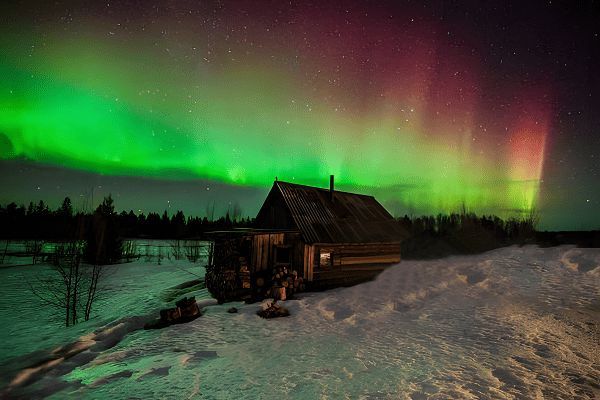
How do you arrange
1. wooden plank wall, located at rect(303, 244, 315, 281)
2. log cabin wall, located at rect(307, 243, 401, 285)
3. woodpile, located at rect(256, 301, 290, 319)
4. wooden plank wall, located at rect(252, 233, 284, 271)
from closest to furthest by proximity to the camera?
woodpile, located at rect(256, 301, 290, 319), wooden plank wall, located at rect(252, 233, 284, 271), wooden plank wall, located at rect(303, 244, 315, 281), log cabin wall, located at rect(307, 243, 401, 285)

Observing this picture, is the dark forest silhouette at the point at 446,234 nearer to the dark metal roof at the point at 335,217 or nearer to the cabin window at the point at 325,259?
the dark metal roof at the point at 335,217

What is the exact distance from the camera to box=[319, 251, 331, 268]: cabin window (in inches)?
709

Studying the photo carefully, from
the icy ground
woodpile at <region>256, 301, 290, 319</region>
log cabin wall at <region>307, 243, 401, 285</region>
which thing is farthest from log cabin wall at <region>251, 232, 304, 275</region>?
woodpile at <region>256, 301, 290, 319</region>

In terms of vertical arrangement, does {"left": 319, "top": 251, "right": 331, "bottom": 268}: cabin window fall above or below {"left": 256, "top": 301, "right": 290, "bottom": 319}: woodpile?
above

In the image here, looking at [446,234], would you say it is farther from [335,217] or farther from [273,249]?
[273,249]

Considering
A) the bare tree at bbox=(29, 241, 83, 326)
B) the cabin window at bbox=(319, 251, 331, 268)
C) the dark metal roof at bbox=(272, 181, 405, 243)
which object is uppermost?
the dark metal roof at bbox=(272, 181, 405, 243)

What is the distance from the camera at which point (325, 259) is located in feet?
59.8

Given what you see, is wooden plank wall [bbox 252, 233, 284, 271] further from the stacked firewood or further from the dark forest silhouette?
the dark forest silhouette

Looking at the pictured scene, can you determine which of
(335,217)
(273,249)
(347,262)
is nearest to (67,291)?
(273,249)

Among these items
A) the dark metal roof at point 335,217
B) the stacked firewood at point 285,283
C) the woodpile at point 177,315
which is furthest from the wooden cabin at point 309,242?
the woodpile at point 177,315

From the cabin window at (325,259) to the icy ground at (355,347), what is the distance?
7.20ft

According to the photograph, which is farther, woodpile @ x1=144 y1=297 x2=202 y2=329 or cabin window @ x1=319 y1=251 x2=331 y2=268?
cabin window @ x1=319 y1=251 x2=331 y2=268

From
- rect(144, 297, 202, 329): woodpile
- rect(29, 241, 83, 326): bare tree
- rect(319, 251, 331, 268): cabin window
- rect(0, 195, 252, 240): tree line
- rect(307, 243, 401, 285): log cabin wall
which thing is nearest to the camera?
rect(144, 297, 202, 329): woodpile

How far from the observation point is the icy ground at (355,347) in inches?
259
